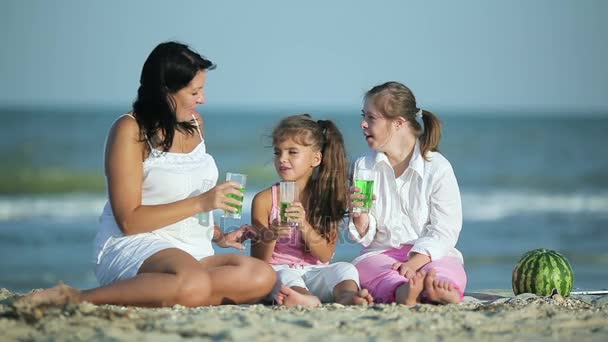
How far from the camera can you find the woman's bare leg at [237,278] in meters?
5.55

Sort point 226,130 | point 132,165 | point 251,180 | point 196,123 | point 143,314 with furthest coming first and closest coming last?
1. point 226,130
2. point 251,180
3. point 196,123
4. point 132,165
5. point 143,314

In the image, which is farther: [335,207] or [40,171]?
[40,171]

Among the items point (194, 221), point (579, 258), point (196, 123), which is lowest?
point (579, 258)

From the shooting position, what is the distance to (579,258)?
11.1 metres

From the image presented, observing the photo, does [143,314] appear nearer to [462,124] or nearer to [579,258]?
[579,258]

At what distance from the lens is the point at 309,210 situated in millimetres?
6309

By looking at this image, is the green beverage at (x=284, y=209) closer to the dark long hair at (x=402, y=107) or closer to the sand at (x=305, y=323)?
the sand at (x=305, y=323)

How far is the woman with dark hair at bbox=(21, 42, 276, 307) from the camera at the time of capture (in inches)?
209

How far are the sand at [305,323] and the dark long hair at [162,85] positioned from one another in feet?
3.58

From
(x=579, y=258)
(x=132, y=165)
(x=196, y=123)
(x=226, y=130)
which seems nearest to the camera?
(x=132, y=165)

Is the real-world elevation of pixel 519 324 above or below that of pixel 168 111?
below

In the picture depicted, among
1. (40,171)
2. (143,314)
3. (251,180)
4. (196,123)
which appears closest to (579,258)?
(196,123)

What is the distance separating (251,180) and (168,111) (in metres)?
16.5

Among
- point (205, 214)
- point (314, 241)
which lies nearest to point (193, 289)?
point (205, 214)
